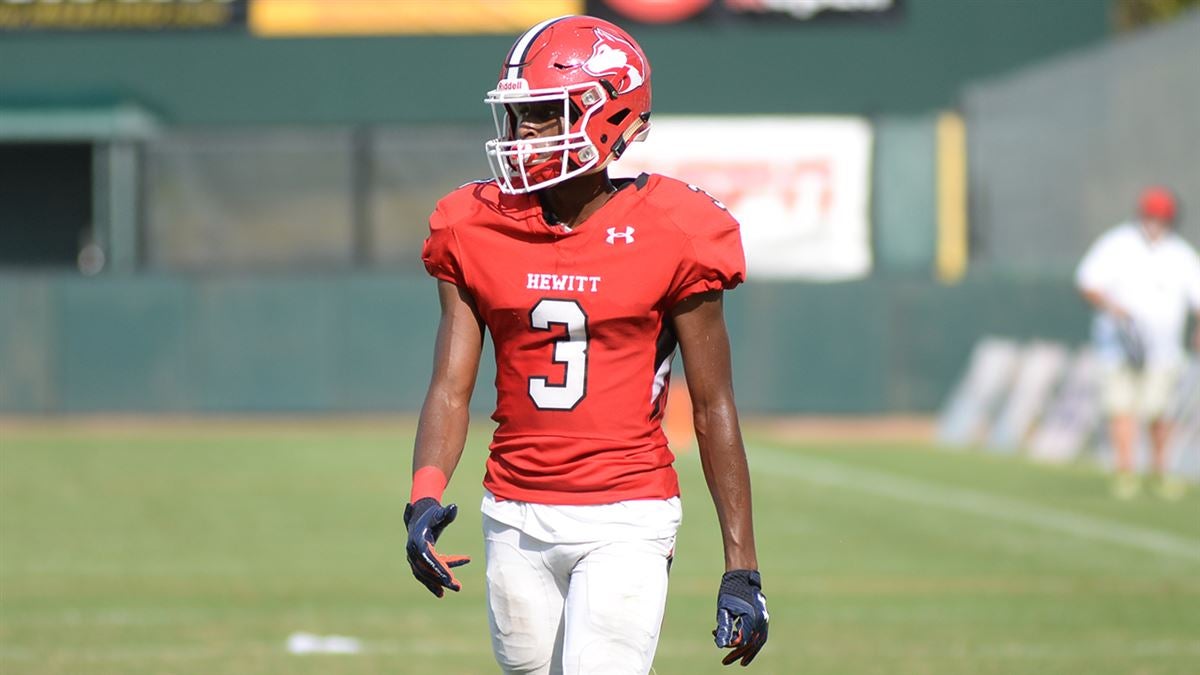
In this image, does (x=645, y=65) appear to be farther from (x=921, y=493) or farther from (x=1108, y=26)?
(x=1108, y=26)

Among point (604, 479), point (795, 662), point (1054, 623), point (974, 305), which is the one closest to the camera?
point (604, 479)

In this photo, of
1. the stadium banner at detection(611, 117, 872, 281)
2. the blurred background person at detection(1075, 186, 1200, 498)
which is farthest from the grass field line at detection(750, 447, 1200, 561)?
the stadium banner at detection(611, 117, 872, 281)

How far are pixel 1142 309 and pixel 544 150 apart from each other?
35.1 feet

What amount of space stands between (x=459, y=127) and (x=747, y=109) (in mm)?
4503

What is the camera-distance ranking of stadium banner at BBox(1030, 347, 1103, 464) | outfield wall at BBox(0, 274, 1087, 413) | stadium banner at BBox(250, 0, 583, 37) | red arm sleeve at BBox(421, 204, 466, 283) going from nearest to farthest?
red arm sleeve at BBox(421, 204, 466, 283), stadium banner at BBox(1030, 347, 1103, 464), outfield wall at BBox(0, 274, 1087, 413), stadium banner at BBox(250, 0, 583, 37)

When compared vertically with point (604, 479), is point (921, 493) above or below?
below

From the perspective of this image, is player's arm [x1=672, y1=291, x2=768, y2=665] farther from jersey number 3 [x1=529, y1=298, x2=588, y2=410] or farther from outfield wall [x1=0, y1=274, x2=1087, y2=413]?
outfield wall [x1=0, y1=274, x2=1087, y2=413]

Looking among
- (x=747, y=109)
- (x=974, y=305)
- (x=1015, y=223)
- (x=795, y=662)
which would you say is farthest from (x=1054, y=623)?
(x=747, y=109)

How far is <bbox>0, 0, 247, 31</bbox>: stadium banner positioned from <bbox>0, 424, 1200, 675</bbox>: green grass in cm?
1092

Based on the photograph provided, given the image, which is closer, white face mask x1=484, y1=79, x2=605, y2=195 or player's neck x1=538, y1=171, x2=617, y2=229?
white face mask x1=484, y1=79, x2=605, y2=195

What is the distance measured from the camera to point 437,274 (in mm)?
4598

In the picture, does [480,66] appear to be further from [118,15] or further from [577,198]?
[577,198]

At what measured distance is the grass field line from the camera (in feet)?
38.5

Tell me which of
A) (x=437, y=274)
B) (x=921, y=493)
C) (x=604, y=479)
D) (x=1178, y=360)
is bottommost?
(x=921, y=493)
